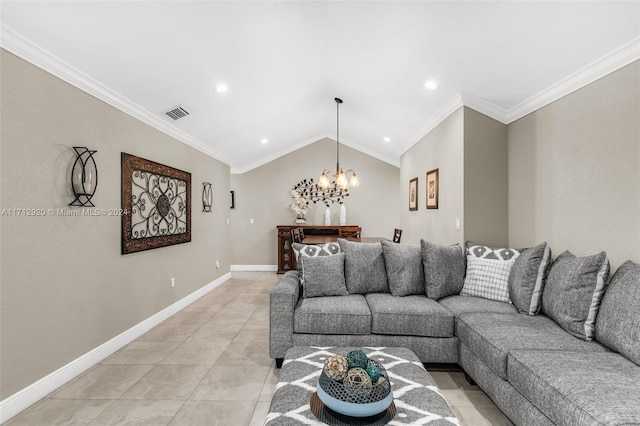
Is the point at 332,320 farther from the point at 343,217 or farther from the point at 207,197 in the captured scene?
the point at 343,217

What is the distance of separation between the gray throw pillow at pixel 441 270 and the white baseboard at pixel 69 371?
9.56 ft

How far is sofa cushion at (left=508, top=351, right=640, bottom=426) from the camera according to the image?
129 centimetres

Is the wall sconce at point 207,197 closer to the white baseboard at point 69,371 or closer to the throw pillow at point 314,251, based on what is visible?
the white baseboard at point 69,371

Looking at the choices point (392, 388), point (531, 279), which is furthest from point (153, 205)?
point (531, 279)

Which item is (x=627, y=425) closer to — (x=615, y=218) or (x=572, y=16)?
(x=615, y=218)

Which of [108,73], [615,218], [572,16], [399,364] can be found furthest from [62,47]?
[615,218]

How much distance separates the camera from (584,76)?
8.32ft

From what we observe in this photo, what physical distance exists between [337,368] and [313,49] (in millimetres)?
3223

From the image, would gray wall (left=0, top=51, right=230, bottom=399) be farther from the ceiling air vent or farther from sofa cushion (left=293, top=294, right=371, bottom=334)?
sofa cushion (left=293, top=294, right=371, bottom=334)

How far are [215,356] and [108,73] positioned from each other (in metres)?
2.58

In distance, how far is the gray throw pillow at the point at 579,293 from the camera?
202cm


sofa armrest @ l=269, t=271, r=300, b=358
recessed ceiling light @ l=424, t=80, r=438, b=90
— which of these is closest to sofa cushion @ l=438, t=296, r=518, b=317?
sofa armrest @ l=269, t=271, r=300, b=358

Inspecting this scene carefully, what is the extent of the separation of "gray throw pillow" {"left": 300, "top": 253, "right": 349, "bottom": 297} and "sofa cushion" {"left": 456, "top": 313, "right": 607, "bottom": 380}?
3.43 feet

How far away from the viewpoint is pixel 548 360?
1688 mm
